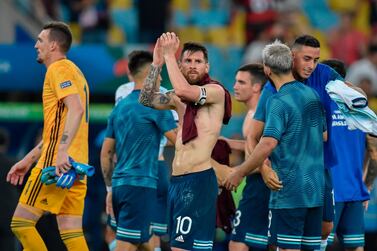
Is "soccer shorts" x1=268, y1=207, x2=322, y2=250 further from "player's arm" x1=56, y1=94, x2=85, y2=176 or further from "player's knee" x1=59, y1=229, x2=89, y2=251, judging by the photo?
"player's arm" x1=56, y1=94, x2=85, y2=176

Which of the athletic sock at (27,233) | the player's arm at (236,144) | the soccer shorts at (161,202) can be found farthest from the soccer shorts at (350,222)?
the athletic sock at (27,233)

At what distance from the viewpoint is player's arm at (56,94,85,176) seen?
432 inches

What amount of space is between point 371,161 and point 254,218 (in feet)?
5.03

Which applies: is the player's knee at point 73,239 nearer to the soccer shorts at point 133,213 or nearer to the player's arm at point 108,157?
the soccer shorts at point 133,213

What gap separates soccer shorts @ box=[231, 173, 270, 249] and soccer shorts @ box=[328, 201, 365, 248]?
2.71ft

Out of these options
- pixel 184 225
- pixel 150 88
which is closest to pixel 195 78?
pixel 150 88

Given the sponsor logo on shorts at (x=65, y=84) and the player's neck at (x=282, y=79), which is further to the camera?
the sponsor logo on shorts at (x=65, y=84)

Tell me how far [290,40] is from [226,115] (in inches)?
361

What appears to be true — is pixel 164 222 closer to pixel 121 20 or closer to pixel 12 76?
pixel 12 76

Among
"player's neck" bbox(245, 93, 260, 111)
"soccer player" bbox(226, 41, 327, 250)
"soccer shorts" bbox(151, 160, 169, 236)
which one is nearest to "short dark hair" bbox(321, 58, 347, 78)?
"player's neck" bbox(245, 93, 260, 111)

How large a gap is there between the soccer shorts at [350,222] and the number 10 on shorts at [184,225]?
2410 millimetres

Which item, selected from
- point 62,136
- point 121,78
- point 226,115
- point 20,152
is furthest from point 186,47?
point 20,152

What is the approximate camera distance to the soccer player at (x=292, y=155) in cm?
1063

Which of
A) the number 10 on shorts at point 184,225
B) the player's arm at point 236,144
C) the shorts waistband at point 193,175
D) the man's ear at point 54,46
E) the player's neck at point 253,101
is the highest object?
the man's ear at point 54,46
